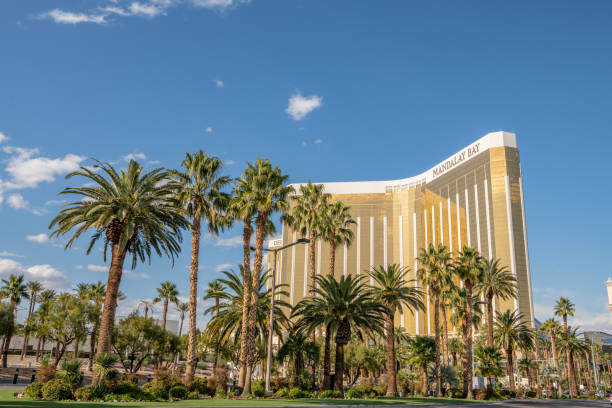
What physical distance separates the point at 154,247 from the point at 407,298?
2617 cm

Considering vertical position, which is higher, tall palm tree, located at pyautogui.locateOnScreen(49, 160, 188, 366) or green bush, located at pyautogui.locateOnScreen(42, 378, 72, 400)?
tall palm tree, located at pyautogui.locateOnScreen(49, 160, 188, 366)

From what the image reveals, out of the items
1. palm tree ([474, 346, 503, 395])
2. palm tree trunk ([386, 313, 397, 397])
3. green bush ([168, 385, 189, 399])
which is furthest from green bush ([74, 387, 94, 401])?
palm tree ([474, 346, 503, 395])

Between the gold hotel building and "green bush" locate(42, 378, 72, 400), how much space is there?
85620mm

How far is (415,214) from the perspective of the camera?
459 ft

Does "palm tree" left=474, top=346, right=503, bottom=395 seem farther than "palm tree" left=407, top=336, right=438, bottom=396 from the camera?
Yes

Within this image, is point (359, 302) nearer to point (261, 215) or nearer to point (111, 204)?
point (261, 215)

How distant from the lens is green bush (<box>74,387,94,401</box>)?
75.6ft

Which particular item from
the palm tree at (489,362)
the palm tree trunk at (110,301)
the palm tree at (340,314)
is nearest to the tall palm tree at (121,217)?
the palm tree trunk at (110,301)

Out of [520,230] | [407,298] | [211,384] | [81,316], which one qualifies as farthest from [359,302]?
[520,230]

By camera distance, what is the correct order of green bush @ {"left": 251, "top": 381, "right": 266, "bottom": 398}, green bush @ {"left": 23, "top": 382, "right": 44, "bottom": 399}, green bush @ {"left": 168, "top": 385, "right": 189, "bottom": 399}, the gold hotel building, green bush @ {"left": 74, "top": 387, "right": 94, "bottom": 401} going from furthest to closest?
the gold hotel building → green bush @ {"left": 251, "top": 381, "right": 266, "bottom": 398} → green bush @ {"left": 168, "top": 385, "right": 189, "bottom": 399} → green bush @ {"left": 74, "top": 387, "right": 94, "bottom": 401} → green bush @ {"left": 23, "top": 382, "right": 44, "bottom": 399}

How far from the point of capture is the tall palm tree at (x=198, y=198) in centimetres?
3644

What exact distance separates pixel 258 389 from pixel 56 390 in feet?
47.0

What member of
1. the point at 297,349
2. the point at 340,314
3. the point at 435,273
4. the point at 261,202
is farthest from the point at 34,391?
the point at 435,273

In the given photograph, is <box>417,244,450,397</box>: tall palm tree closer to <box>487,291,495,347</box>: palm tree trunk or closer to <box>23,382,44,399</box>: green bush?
<box>487,291,495,347</box>: palm tree trunk
